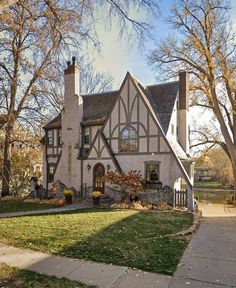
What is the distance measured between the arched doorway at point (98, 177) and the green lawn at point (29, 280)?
1369 centimetres

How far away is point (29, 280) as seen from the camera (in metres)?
Answer: 5.04

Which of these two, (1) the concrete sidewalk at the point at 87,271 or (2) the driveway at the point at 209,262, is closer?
(1) the concrete sidewalk at the point at 87,271

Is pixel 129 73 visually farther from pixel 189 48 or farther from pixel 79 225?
pixel 79 225

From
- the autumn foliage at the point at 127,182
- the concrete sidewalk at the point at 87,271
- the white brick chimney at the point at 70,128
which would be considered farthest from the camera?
the white brick chimney at the point at 70,128

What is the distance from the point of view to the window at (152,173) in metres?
17.3

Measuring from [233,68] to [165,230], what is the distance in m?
16.2

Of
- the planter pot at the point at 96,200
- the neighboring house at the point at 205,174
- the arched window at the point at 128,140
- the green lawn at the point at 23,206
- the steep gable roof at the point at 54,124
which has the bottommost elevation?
the neighboring house at the point at 205,174

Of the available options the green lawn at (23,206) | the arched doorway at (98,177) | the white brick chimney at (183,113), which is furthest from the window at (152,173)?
the green lawn at (23,206)

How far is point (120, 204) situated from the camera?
52.0 ft

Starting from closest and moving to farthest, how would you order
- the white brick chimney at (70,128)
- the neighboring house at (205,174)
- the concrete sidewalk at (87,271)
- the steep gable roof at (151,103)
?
the concrete sidewalk at (87,271) < the steep gable roof at (151,103) < the white brick chimney at (70,128) < the neighboring house at (205,174)

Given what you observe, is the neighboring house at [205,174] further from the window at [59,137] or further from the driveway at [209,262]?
the driveway at [209,262]

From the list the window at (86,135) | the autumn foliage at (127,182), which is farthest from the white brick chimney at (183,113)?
the window at (86,135)

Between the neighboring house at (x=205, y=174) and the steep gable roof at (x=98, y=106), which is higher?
the steep gable roof at (x=98, y=106)

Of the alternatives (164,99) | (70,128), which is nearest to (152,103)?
(164,99)
